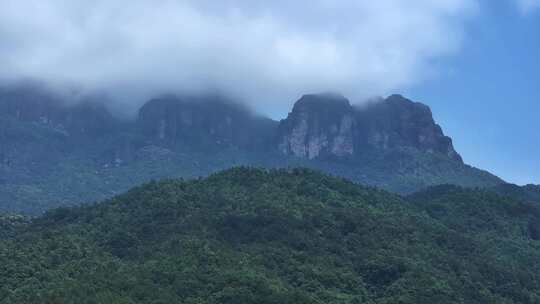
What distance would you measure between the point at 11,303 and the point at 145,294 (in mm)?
8233

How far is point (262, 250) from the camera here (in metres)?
69.8

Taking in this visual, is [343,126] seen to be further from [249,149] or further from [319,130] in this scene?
[249,149]

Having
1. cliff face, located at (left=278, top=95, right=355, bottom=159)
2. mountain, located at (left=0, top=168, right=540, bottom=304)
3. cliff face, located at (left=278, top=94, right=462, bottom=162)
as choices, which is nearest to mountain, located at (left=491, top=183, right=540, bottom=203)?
mountain, located at (left=0, top=168, right=540, bottom=304)

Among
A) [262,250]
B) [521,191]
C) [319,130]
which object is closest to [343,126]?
[319,130]

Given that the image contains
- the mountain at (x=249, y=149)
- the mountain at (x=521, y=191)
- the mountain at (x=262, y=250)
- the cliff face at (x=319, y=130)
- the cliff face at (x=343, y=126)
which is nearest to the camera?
the mountain at (x=262, y=250)

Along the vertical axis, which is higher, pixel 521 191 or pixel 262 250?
pixel 521 191

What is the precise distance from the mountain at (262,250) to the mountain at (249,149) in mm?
76223

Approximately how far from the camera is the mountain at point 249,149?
169 metres

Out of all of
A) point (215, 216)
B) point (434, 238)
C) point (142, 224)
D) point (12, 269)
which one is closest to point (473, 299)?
point (434, 238)

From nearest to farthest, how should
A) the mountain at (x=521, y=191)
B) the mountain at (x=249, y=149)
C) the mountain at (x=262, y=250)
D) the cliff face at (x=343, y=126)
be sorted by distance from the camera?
the mountain at (x=262, y=250) → the mountain at (x=521, y=191) → the mountain at (x=249, y=149) → the cliff face at (x=343, y=126)

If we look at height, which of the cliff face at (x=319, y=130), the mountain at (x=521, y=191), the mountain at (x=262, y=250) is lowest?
the mountain at (x=262, y=250)

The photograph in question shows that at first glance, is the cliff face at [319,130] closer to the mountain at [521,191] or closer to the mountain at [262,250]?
the mountain at [521,191]

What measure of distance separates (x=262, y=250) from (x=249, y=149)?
127 meters

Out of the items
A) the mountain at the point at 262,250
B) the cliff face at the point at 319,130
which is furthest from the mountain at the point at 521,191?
the cliff face at the point at 319,130
